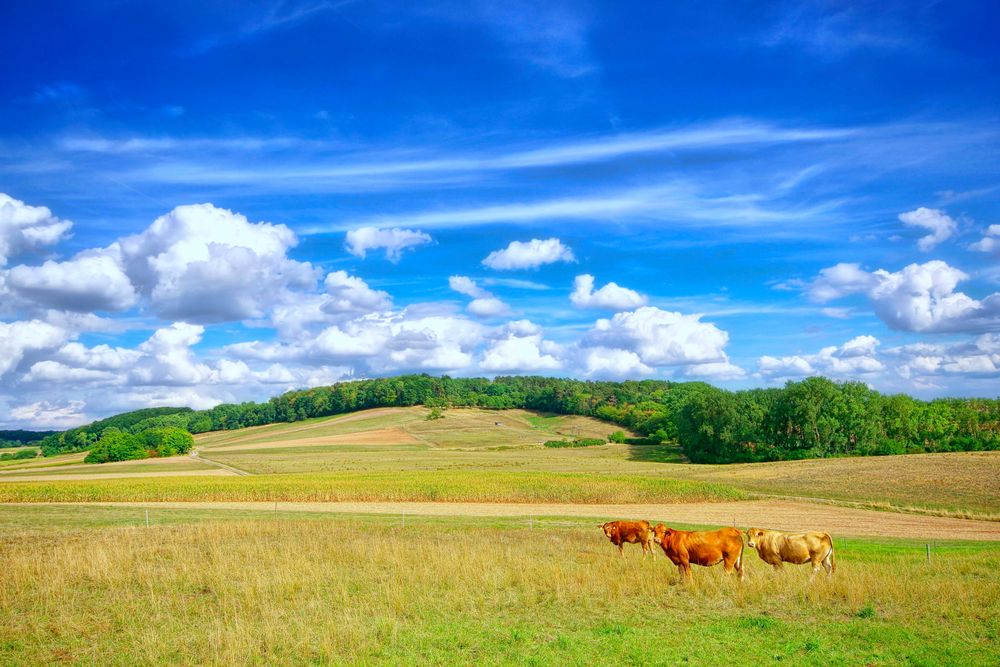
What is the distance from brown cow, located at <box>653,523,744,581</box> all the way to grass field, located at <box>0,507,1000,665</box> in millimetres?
487

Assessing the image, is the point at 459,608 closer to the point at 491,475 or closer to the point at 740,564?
the point at 740,564

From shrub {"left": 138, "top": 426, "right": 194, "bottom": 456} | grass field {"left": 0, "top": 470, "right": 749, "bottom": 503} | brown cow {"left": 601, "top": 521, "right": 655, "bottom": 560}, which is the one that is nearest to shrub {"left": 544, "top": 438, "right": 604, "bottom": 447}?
grass field {"left": 0, "top": 470, "right": 749, "bottom": 503}

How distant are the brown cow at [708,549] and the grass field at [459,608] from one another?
1.60 ft

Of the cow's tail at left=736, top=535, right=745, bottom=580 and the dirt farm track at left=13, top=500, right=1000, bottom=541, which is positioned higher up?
the cow's tail at left=736, top=535, right=745, bottom=580

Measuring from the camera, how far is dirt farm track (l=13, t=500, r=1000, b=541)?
33031 mm

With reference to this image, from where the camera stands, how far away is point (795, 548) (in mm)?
16938

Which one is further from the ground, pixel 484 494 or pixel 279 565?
pixel 279 565

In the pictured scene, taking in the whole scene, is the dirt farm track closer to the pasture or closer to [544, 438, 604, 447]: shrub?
the pasture

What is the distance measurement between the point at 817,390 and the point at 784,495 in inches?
1947

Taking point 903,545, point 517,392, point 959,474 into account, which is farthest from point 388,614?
point 517,392

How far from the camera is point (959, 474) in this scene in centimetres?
5778

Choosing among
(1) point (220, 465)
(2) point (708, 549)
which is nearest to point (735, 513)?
(2) point (708, 549)

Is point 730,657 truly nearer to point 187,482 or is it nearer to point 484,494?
point 484,494

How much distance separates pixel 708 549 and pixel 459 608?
21.9 ft
